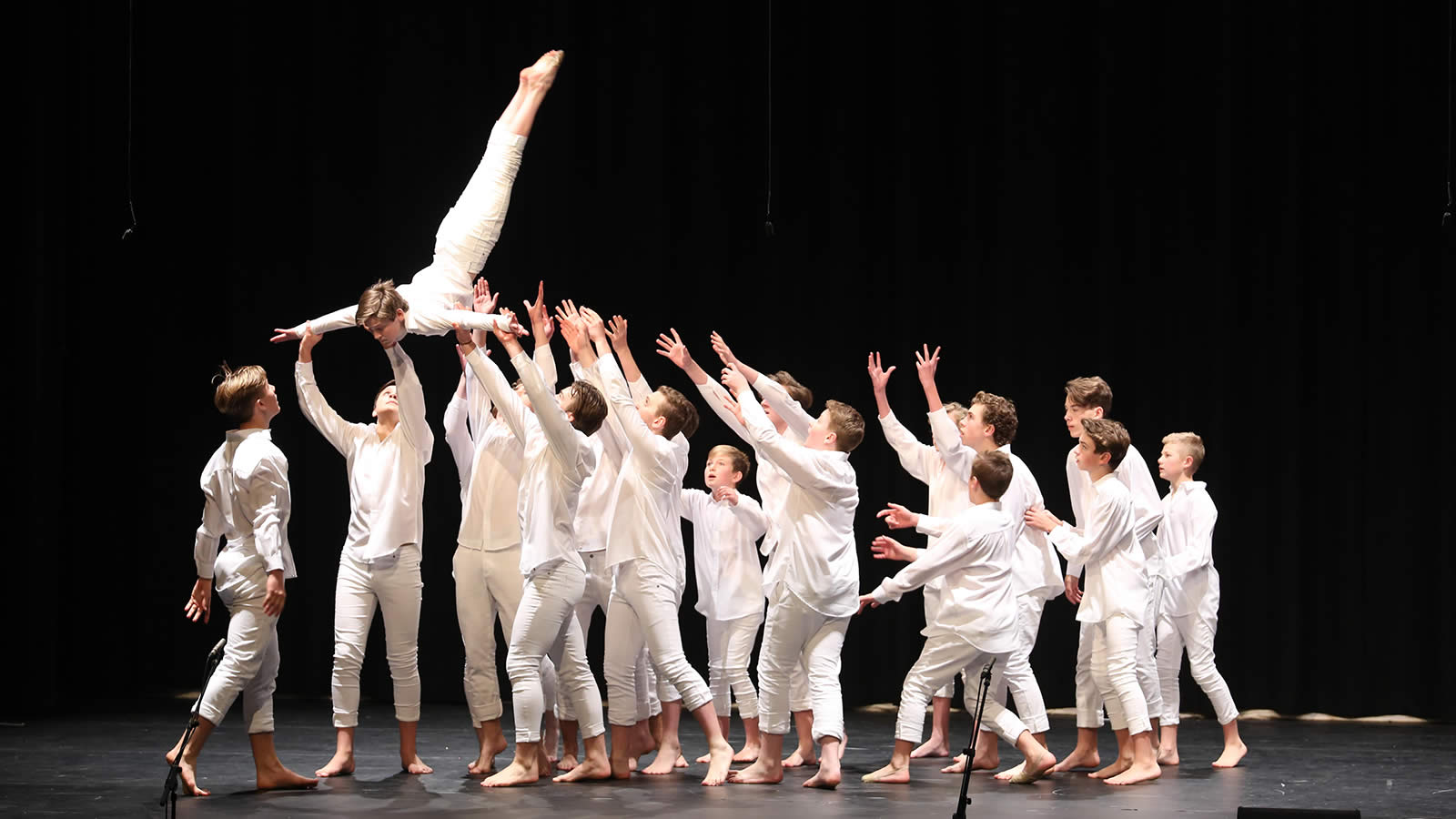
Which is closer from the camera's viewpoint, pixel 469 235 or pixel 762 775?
pixel 762 775

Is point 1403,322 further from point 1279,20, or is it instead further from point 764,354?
point 764,354

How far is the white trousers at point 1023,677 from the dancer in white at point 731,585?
2.73 ft

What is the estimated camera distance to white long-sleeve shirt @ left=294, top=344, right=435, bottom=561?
516cm

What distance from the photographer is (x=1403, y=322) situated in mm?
7262

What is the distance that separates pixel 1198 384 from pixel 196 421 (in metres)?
5.32

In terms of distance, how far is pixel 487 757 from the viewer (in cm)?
534

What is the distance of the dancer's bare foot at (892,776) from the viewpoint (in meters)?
5.11

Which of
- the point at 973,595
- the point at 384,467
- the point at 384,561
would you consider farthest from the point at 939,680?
the point at 384,467

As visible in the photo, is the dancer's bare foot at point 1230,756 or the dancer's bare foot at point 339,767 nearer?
the dancer's bare foot at point 339,767

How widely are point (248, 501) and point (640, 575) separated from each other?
1.29 metres

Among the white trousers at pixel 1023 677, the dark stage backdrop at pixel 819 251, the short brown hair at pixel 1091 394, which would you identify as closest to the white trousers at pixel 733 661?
the white trousers at pixel 1023 677

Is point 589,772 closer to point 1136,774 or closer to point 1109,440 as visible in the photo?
point 1136,774

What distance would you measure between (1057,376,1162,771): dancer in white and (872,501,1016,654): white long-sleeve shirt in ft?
1.49

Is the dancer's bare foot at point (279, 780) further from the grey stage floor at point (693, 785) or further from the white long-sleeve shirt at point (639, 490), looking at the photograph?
the white long-sleeve shirt at point (639, 490)
